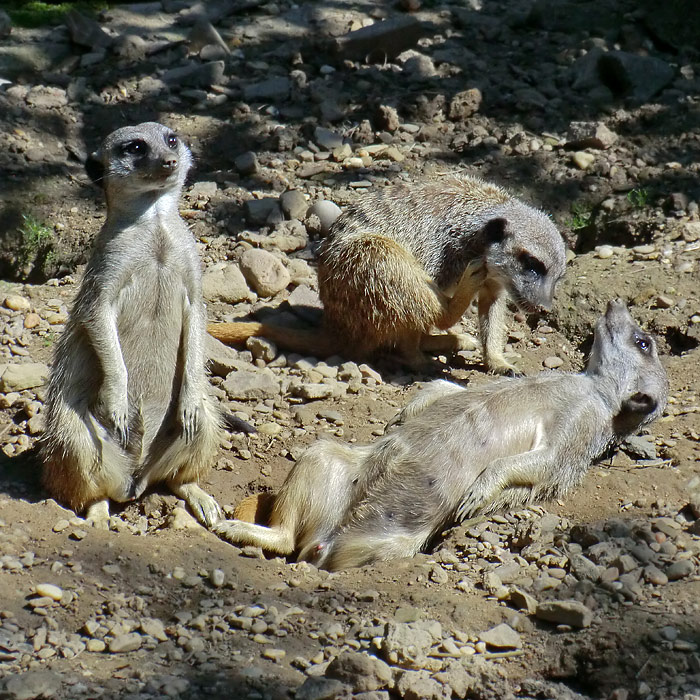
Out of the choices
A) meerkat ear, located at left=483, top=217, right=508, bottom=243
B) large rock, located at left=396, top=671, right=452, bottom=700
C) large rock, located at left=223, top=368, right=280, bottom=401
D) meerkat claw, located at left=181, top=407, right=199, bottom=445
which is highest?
meerkat ear, located at left=483, top=217, right=508, bottom=243

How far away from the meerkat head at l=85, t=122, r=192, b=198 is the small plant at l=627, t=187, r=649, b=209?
3.62m

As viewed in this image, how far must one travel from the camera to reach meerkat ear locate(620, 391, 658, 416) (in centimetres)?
471

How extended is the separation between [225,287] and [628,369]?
102 inches

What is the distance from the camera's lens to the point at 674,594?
3525mm

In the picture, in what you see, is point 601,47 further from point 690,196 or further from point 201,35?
point 201,35

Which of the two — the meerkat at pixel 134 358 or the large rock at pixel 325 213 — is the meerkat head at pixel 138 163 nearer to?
the meerkat at pixel 134 358

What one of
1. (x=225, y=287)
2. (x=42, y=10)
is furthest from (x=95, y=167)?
(x=42, y=10)

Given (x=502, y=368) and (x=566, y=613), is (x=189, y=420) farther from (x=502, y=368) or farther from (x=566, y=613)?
(x=502, y=368)

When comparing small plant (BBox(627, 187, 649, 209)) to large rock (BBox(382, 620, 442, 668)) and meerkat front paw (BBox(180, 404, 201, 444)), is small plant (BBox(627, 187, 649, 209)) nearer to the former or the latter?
meerkat front paw (BBox(180, 404, 201, 444))

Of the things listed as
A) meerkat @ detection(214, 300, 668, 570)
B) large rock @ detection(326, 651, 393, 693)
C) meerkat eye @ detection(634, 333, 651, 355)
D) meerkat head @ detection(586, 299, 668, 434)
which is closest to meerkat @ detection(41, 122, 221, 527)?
meerkat @ detection(214, 300, 668, 570)

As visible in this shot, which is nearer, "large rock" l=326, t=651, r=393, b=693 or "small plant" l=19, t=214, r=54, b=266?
"large rock" l=326, t=651, r=393, b=693

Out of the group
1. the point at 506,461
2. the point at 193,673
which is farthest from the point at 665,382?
the point at 193,673

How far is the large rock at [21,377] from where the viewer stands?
199 inches

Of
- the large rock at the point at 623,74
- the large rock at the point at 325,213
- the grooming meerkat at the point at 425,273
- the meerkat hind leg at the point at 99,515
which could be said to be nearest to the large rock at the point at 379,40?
the large rock at the point at 623,74
